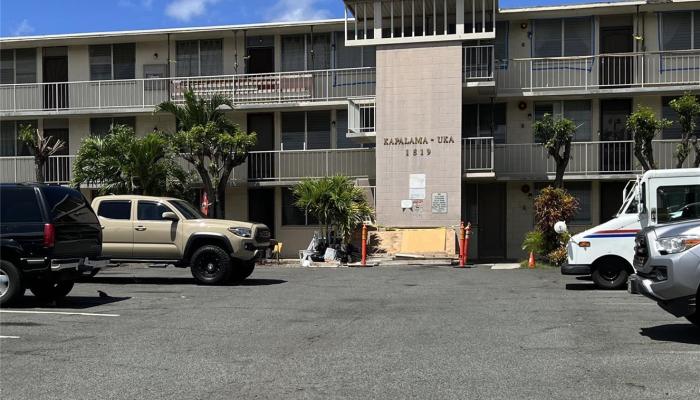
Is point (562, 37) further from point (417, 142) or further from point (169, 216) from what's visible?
point (169, 216)

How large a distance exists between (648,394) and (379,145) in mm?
17778

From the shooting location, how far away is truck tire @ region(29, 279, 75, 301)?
472 inches

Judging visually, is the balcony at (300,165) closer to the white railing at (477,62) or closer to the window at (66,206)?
the white railing at (477,62)

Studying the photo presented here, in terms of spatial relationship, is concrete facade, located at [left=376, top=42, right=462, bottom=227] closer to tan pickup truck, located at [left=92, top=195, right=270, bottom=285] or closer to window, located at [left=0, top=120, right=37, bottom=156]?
tan pickup truck, located at [left=92, top=195, right=270, bottom=285]

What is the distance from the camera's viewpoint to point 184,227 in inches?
608

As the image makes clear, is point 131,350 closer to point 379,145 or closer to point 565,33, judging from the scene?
point 379,145

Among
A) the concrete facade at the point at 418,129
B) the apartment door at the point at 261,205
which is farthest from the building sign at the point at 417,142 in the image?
the apartment door at the point at 261,205

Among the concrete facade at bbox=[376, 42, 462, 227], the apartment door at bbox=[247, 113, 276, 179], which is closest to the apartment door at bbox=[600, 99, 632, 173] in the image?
the concrete facade at bbox=[376, 42, 462, 227]

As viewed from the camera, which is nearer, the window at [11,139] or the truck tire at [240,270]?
the truck tire at [240,270]

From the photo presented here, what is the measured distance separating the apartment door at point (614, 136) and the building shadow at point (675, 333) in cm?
1464

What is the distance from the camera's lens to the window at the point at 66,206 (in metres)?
11.4

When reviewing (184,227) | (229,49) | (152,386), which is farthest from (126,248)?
(229,49)

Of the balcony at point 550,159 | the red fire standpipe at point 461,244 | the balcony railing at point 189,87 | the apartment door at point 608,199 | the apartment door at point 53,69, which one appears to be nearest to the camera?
the red fire standpipe at point 461,244

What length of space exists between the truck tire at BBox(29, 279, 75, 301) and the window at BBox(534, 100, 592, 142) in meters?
17.2
